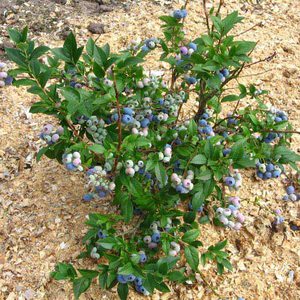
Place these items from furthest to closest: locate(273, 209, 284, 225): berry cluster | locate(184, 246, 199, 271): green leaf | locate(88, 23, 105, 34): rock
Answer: locate(88, 23, 105, 34): rock < locate(273, 209, 284, 225): berry cluster < locate(184, 246, 199, 271): green leaf

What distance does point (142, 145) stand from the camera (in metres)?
1.57

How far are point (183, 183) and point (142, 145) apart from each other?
220 millimetres

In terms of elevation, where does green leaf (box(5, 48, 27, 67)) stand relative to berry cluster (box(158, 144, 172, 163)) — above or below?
above

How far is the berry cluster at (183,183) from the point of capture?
1639mm

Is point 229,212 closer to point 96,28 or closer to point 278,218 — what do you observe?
point 278,218

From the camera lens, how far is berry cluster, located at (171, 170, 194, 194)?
164cm

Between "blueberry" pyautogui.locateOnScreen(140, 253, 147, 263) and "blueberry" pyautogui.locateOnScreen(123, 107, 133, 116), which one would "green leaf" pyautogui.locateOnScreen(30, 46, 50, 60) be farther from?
"blueberry" pyautogui.locateOnScreen(140, 253, 147, 263)

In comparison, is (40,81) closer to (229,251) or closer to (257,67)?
(229,251)

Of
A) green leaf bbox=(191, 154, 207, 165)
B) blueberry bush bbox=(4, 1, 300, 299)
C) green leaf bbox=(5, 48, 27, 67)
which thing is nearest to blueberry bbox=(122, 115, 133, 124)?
blueberry bush bbox=(4, 1, 300, 299)

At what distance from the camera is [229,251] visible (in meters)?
2.25

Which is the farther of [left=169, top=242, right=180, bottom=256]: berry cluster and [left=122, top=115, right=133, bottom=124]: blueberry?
[left=169, top=242, right=180, bottom=256]: berry cluster

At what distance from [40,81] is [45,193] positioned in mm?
896

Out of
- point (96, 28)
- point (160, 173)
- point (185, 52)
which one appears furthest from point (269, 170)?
point (96, 28)

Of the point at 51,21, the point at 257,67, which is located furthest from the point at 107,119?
the point at 51,21
